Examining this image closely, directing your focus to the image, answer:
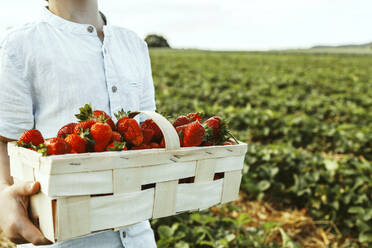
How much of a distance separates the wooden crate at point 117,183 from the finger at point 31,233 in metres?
0.02

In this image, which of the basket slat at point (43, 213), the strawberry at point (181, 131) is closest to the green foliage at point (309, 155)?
the strawberry at point (181, 131)

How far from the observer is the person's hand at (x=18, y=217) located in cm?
93

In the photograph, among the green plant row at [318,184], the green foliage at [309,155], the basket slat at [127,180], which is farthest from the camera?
the green foliage at [309,155]

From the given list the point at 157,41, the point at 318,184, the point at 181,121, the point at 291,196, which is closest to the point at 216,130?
the point at 181,121

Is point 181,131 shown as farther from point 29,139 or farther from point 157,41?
point 157,41

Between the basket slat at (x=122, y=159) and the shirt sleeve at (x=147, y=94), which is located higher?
the shirt sleeve at (x=147, y=94)

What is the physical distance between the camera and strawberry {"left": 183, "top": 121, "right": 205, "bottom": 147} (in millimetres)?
1109

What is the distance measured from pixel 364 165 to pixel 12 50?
12.0 feet

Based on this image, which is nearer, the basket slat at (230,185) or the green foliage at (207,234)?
the basket slat at (230,185)

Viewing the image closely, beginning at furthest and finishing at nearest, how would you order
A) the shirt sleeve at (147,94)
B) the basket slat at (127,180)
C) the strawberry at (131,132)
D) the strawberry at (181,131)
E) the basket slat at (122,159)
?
the shirt sleeve at (147,94) < the strawberry at (181,131) < the strawberry at (131,132) < the basket slat at (127,180) < the basket slat at (122,159)

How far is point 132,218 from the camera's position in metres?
1.01

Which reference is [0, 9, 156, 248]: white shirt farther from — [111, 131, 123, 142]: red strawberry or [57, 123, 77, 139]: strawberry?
[111, 131, 123, 142]: red strawberry

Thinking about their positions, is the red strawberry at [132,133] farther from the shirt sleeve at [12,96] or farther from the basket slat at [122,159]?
the shirt sleeve at [12,96]

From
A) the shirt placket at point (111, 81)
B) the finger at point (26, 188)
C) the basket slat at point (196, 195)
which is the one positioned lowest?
the basket slat at point (196, 195)
